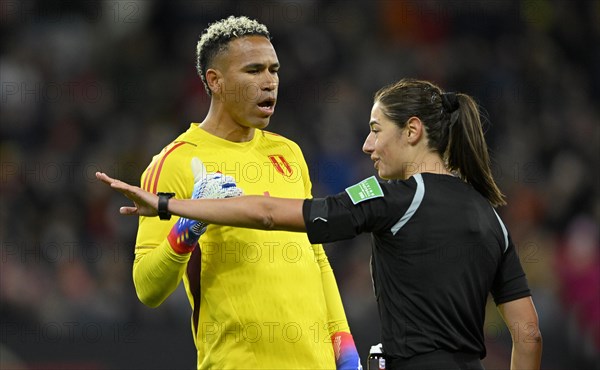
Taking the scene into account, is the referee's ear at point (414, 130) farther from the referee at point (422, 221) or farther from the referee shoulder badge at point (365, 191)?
the referee shoulder badge at point (365, 191)

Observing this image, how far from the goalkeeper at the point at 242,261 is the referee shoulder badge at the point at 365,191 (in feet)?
1.78

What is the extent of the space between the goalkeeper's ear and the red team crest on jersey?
1.00ft

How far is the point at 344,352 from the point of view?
11.8ft

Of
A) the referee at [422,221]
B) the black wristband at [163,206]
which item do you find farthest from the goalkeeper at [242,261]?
the referee at [422,221]

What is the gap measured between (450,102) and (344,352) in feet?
3.48

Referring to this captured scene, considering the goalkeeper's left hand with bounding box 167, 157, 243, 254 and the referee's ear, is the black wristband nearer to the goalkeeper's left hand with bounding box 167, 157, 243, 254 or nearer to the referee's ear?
the goalkeeper's left hand with bounding box 167, 157, 243, 254

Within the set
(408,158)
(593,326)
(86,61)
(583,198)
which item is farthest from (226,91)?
(86,61)

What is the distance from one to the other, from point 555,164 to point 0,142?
4.70 m

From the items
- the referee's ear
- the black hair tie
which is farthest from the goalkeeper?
the black hair tie

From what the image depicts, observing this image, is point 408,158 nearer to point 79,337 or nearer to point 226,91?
point 226,91

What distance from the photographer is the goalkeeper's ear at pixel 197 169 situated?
3.43m

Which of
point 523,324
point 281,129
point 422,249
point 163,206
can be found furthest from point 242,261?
point 281,129

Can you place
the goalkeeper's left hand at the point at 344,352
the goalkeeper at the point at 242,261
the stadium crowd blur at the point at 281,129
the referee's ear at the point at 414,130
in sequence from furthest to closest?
the stadium crowd blur at the point at 281,129, the goalkeeper's left hand at the point at 344,352, the goalkeeper at the point at 242,261, the referee's ear at the point at 414,130

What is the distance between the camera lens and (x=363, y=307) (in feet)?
22.2
